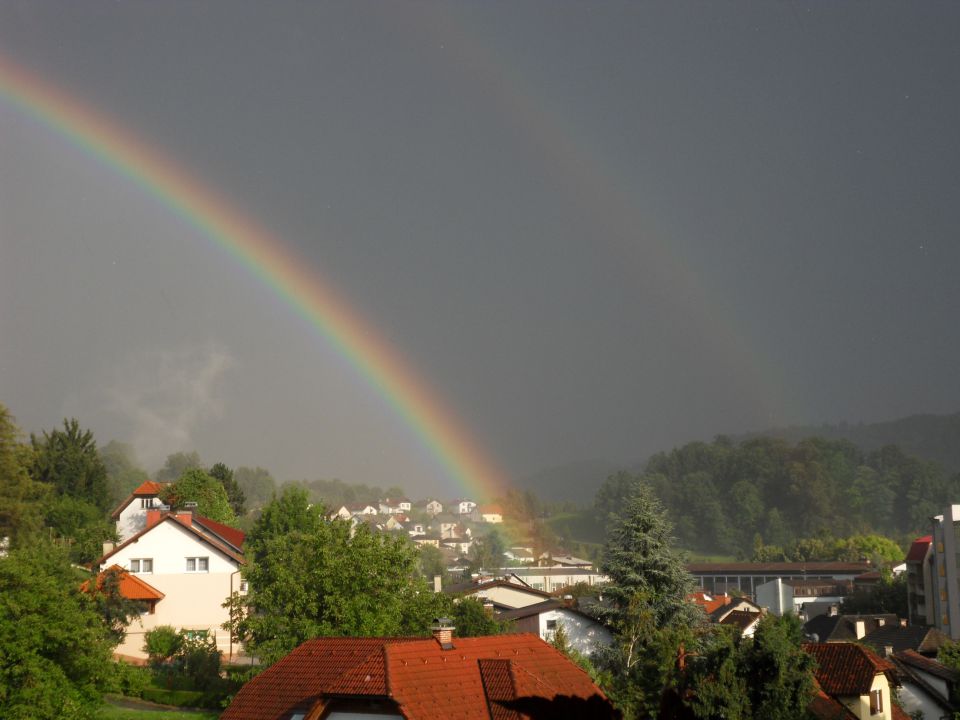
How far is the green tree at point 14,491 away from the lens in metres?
72.4

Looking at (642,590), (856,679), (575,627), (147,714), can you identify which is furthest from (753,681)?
(575,627)

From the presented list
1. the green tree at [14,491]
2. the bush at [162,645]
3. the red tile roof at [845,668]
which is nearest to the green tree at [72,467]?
the green tree at [14,491]

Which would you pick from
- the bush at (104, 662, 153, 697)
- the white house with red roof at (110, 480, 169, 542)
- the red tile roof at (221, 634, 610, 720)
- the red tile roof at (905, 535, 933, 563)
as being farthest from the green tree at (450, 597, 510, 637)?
the red tile roof at (905, 535, 933, 563)

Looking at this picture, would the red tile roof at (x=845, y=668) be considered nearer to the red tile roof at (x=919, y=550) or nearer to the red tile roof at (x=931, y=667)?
the red tile roof at (x=931, y=667)

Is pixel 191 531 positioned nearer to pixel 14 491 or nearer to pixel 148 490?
pixel 14 491

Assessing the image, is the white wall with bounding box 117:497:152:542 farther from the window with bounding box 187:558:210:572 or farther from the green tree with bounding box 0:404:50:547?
the window with bounding box 187:558:210:572

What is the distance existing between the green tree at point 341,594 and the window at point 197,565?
24365mm

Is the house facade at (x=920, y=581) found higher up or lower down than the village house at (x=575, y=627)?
higher up

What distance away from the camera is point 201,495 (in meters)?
99.1

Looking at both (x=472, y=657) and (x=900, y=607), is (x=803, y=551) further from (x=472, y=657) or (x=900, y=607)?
(x=472, y=657)

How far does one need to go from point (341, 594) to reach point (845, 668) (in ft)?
56.9

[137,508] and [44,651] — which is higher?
[137,508]

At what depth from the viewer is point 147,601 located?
212 feet

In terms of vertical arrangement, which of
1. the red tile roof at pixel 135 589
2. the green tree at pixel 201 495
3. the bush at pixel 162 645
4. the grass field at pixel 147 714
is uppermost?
the green tree at pixel 201 495
